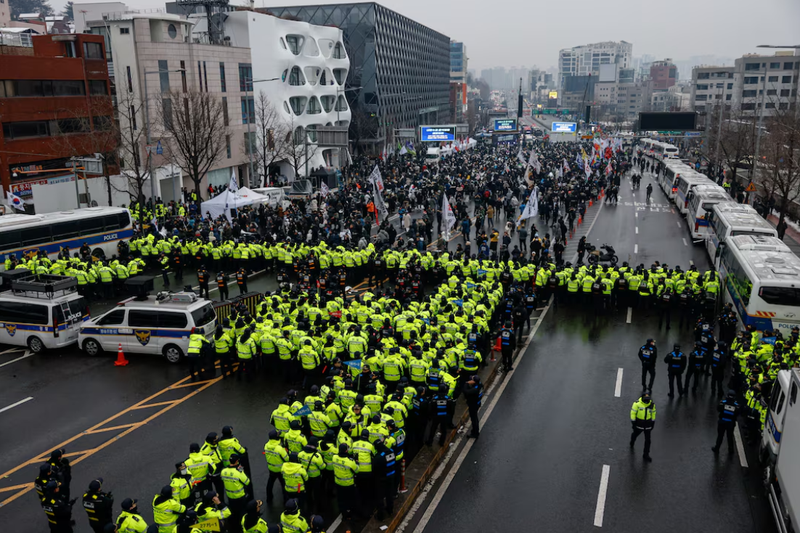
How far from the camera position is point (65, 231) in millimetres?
25750

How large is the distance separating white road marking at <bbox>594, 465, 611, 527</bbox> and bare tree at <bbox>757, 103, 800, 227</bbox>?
27.4 metres

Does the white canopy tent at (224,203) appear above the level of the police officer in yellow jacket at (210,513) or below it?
above

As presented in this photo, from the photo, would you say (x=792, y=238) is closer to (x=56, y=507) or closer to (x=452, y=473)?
(x=452, y=473)

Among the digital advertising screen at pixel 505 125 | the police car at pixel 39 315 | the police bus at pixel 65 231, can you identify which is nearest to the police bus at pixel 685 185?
the police bus at pixel 65 231

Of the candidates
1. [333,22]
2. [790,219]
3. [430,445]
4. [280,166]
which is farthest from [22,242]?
[333,22]

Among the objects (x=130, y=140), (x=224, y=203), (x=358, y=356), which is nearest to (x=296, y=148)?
(x=130, y=140)

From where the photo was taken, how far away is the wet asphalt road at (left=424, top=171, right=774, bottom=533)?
10.5m

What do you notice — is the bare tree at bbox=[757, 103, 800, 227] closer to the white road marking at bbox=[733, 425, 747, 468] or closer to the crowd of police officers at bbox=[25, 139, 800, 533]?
the crowd of police officers at bbox=[25, 139, 800, 533]

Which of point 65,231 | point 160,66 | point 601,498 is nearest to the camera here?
point 601,498

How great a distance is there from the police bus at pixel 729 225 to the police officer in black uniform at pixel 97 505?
21.4 meters

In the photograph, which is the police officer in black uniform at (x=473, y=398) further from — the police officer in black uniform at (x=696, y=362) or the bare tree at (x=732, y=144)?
the bare tree at (x=732, y=144)

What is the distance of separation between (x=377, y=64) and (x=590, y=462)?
8810 cm

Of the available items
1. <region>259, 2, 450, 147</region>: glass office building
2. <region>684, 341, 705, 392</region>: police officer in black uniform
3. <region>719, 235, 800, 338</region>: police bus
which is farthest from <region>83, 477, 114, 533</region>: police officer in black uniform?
<region>259, 2, 450, 147</region>: glass office building

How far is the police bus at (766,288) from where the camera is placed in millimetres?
16531
